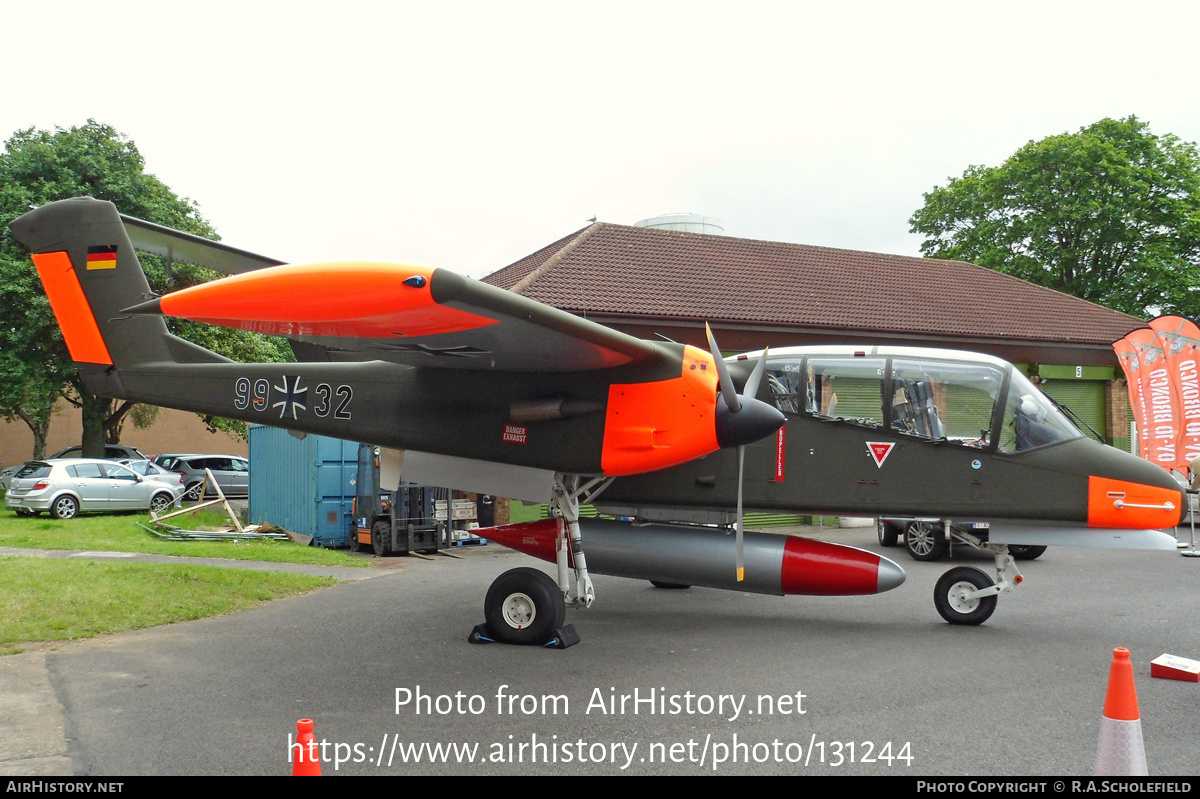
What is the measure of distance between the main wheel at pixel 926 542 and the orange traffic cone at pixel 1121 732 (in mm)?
9901

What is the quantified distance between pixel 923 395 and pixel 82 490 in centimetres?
1987

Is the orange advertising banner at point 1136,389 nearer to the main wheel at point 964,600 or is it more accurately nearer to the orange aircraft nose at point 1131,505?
the orange aircraft nose at point 1131,505

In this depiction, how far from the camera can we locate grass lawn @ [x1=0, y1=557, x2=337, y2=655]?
299 inches

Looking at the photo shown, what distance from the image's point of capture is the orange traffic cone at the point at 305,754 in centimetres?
280

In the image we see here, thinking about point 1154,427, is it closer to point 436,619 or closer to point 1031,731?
point 1031,731

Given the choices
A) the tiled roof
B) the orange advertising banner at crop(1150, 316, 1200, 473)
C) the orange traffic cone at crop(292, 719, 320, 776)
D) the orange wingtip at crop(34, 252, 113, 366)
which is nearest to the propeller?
the orange traffic cone at crop(292, 719, 320, 776)

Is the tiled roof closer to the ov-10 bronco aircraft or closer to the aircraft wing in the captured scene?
the ov-10 bronco aircraft

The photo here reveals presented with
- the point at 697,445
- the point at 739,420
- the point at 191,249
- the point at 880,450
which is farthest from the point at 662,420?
the point at 191,249

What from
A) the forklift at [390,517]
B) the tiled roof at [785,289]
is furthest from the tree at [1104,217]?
the forklift at [390,517]

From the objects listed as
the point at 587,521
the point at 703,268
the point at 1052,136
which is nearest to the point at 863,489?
the point at 587,521

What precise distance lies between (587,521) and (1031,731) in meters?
4.63

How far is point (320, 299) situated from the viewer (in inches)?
187

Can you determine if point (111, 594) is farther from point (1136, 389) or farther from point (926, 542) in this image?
point (1136, 389)

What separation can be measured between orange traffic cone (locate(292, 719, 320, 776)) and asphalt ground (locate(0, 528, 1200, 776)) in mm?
1507
